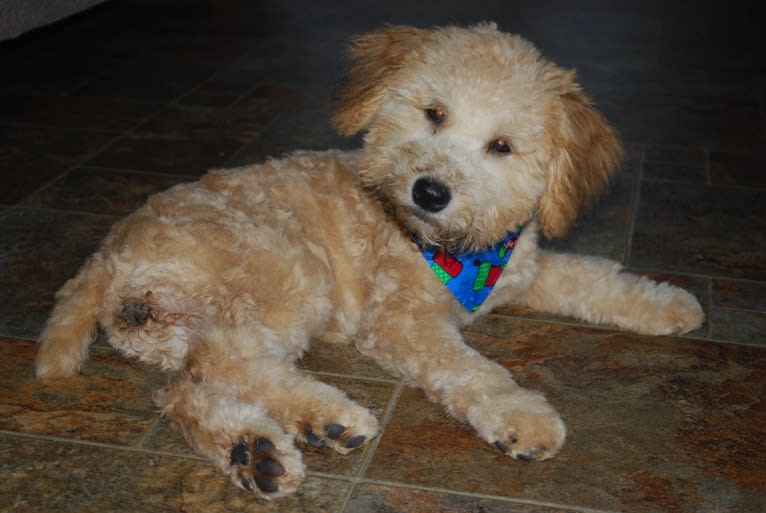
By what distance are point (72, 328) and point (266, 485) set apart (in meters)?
0.91

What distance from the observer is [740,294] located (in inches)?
173

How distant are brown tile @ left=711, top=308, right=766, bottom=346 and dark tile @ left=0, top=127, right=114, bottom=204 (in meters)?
3.58

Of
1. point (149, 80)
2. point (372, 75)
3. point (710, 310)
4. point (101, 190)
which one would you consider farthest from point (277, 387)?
point (149, 80)

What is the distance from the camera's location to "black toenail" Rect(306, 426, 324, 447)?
3139 millimetres

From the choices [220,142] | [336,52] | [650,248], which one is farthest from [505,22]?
[650,248]

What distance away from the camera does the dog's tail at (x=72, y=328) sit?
130 inches

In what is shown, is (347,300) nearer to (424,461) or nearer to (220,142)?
(424,461)

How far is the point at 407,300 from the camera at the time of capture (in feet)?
12.0

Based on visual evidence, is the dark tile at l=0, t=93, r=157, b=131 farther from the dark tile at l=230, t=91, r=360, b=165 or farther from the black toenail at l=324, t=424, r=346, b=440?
the black toenail at l=324, t=424, r=346, b=440

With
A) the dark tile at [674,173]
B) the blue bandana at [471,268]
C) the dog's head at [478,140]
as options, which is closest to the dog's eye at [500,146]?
the dog's head at [478,140]

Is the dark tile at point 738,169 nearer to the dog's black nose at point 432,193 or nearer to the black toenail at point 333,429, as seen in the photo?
the dog's black nose at point 432,193

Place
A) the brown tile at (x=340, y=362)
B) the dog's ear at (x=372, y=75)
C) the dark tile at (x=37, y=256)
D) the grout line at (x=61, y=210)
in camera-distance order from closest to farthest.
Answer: the dog's ear at (x=372, y=75), the brown tile at (x=340, y=362), the dark tile at (x=37, y=256), the grout line at (x=61, y=210)

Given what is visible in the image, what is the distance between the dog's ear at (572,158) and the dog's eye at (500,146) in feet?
0.52

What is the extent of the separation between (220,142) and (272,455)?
3.53 metres
